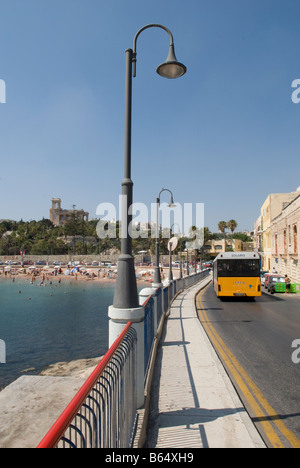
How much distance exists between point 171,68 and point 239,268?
15.7 m

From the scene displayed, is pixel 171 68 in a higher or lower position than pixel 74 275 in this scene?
higher

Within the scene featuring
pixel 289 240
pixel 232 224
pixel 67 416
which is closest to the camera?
pixel 67 416

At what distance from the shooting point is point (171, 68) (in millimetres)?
6512

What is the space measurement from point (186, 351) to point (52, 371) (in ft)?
27.3

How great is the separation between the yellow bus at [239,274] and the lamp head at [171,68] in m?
15.3

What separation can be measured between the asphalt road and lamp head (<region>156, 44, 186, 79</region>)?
654cm

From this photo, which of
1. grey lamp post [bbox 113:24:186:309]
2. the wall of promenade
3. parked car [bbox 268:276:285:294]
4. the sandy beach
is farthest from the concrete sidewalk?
the wall of promenade

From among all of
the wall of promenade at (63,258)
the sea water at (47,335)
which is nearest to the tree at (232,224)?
the wall of promenade at (63,258)

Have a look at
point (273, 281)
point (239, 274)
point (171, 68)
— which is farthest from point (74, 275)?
point (171, 68)

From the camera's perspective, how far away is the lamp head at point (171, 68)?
6352 mm

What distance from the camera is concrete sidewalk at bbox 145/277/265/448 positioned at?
4.28 m

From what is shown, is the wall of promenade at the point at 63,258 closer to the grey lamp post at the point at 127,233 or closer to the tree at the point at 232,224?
the tree at the point at 232,224

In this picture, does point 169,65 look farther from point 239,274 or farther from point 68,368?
point 239,274
